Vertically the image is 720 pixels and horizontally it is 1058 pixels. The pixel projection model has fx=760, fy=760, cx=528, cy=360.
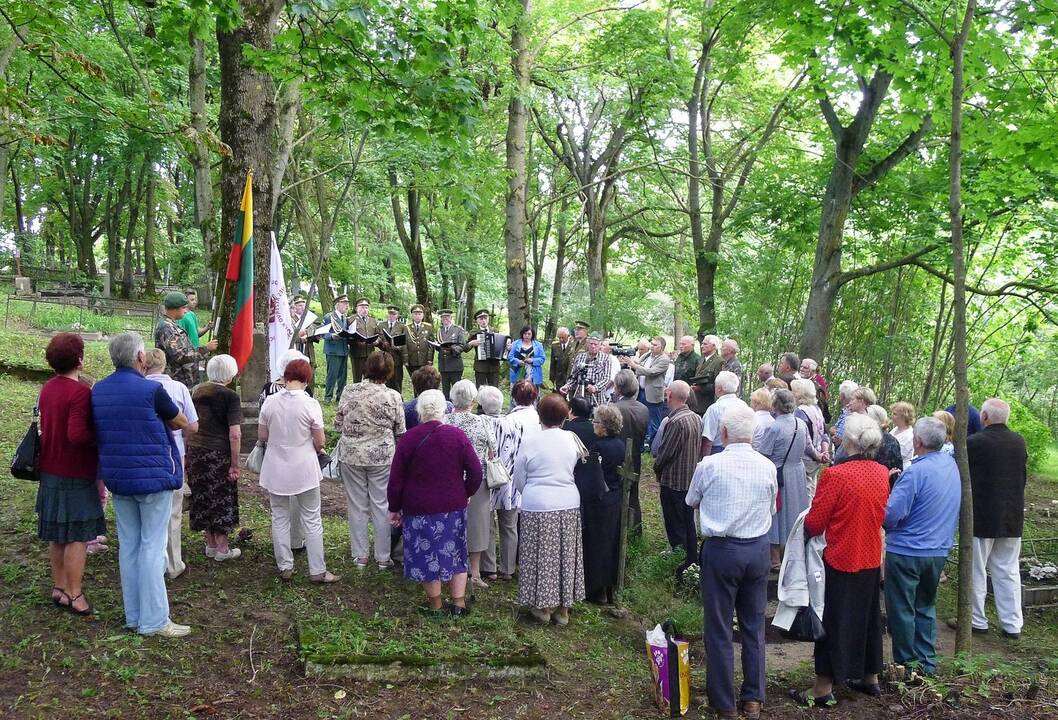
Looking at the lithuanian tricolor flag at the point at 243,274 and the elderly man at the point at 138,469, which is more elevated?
the lithuanian tricolor flag at the point at 243,274

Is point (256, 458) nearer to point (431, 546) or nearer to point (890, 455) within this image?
point (431, 546)

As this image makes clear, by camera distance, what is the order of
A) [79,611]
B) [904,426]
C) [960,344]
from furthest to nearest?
[904,426] → [960,344] → [79,611]

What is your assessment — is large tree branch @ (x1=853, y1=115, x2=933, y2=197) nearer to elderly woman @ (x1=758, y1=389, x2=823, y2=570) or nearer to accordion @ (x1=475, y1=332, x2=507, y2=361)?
accordion @ (x1=475, y1=332, x2=507, y2=361)

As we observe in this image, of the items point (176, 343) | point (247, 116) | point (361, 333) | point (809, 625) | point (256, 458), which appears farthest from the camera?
point (361, 333)

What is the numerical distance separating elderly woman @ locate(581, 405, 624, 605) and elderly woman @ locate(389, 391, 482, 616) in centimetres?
120

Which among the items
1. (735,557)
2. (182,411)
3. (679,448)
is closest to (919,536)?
(735,557)

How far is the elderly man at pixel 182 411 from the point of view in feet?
17.5

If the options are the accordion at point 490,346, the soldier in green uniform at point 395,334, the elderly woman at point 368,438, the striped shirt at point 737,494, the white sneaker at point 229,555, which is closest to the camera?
the striped shirt at point 737,494

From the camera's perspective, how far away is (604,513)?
6168 mm

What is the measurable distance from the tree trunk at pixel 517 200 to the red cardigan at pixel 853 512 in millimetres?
10347

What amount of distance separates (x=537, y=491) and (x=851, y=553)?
213 centimetres

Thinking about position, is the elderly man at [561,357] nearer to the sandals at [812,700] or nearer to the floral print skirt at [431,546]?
the floral print skirt at [431,546]

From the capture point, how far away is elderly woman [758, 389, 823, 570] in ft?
21.6

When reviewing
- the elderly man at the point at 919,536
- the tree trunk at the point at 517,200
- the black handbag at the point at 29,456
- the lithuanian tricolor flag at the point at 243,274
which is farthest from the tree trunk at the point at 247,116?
the tree trunk at the point at 517,200
